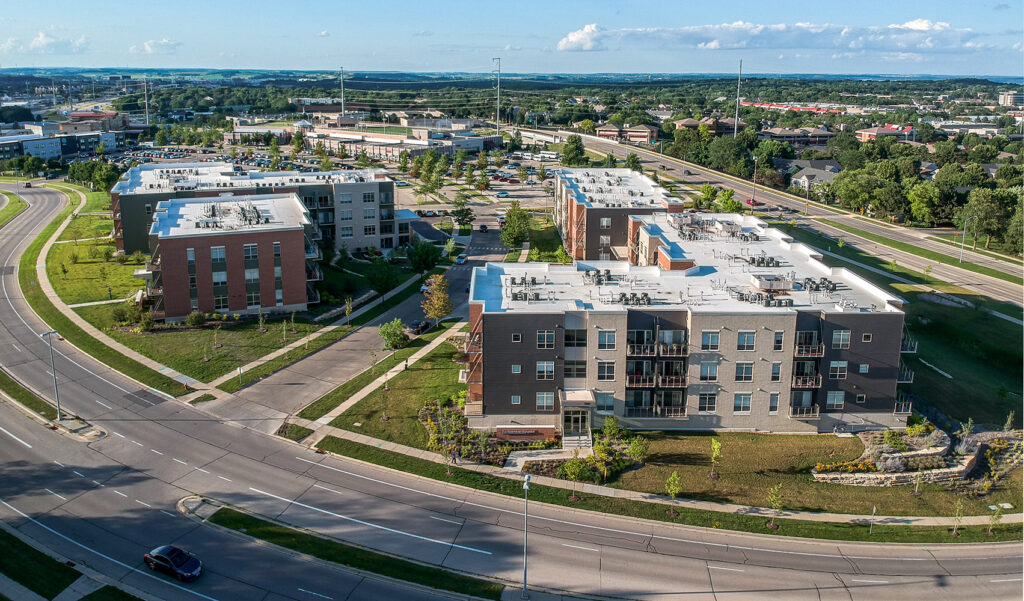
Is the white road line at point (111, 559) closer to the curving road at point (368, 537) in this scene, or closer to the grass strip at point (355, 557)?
the curving road at point (368, 537)

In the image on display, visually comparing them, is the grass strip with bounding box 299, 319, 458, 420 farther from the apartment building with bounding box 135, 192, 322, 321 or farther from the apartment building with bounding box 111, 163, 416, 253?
the apartment building with bounding box 111, 163, 416, 253

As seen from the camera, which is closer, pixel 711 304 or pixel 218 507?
pixel 218 507

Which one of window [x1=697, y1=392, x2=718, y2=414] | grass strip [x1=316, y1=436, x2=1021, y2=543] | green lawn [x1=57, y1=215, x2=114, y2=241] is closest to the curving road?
grass strip [x1=316, y1=436, x2=1021, y2=543]

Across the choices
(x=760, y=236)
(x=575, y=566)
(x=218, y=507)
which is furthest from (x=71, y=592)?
(x=760, y=236)

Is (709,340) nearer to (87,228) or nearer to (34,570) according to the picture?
(34,570)

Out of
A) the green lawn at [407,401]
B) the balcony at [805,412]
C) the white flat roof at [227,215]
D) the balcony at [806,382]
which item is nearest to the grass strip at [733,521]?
Answer: the green lawn at [407,401]

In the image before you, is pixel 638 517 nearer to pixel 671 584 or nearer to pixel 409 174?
pixel 671 584
